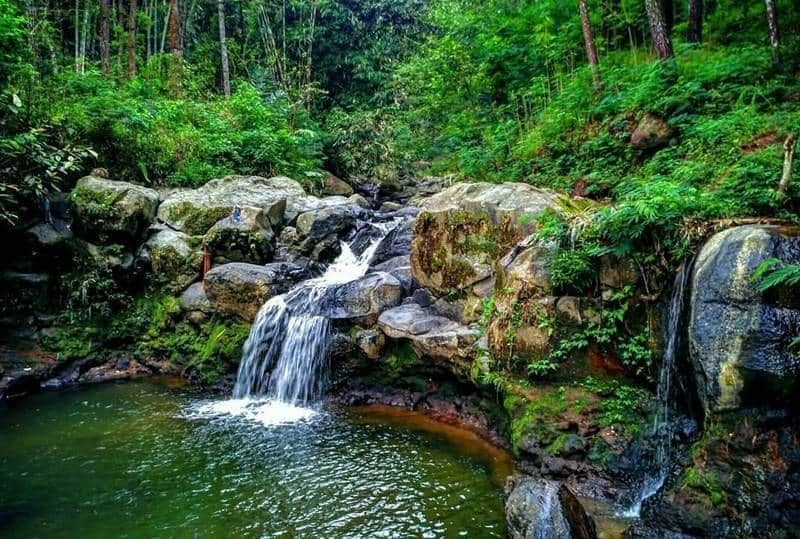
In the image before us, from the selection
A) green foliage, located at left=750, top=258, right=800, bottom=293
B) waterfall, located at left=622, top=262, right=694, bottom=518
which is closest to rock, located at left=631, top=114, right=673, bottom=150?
waterfall, located at left=622, top=262, right=694, bottom=518

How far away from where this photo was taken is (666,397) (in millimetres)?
5324

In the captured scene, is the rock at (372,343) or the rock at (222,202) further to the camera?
the rock at (222,202)

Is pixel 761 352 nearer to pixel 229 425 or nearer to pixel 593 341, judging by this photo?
pixel 593 341

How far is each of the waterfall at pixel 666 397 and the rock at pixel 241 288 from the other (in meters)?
7.67

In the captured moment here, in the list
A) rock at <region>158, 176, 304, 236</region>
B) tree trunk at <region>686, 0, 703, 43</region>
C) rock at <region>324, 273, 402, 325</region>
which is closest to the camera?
rock at <region>324, 273, 402, 325</region>

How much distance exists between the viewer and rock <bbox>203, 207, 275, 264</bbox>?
38.0ft

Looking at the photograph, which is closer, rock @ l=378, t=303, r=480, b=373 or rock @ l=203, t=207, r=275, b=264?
rock @ l=378, t=303, r=480, b=373

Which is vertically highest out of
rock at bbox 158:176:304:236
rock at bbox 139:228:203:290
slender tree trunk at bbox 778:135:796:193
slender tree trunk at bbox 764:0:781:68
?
slender tree trunk at bbox 764:0:781:68

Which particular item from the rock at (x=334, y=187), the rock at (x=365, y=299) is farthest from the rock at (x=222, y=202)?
the rock at (x=334, y=187)

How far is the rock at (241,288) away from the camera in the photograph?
10320 millimetres

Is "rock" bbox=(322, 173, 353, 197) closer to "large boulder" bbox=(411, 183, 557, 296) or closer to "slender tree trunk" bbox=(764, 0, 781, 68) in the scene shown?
"large boulder" bbox=(411, 183, 557, 296)

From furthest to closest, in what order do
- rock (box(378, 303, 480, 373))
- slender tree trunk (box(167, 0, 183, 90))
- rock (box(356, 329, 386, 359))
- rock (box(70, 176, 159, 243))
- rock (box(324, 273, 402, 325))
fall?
slender tree trunk (box(167, 0, 183, 90)), rock (box(70, 176, 159, 243)), rock (box(324, 273, 402, 325)), rock (box(356, 329, 386, 359)), rock (box(378, 303, 480, 373))

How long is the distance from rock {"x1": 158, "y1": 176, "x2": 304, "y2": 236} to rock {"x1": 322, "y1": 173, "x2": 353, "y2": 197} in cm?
477

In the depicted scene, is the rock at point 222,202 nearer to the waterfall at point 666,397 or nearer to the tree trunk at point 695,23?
the waterfall at point 666,397
